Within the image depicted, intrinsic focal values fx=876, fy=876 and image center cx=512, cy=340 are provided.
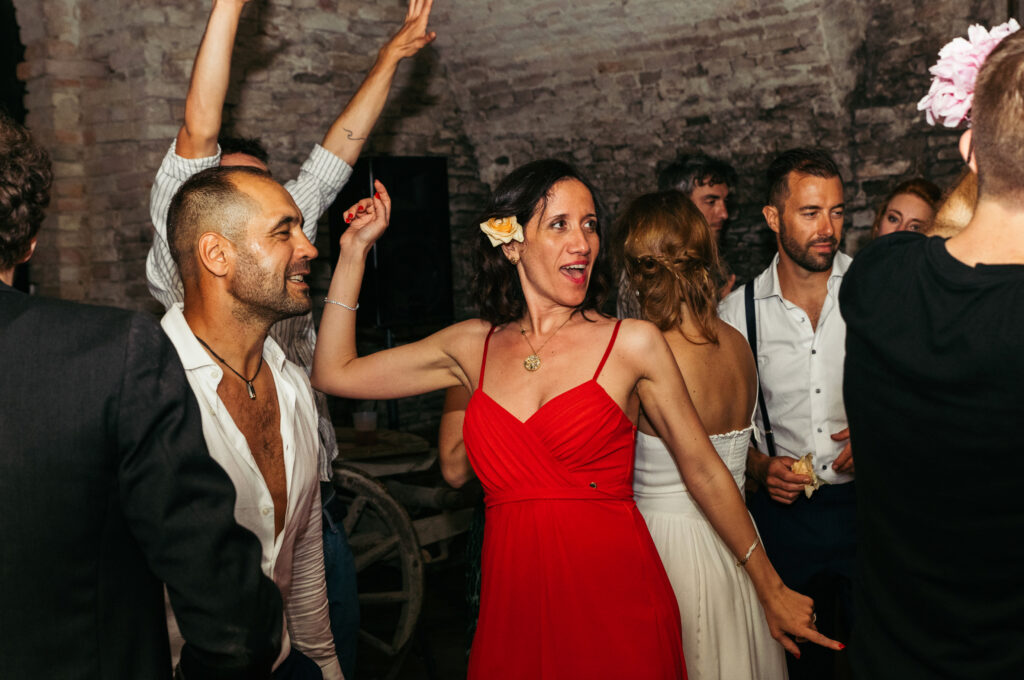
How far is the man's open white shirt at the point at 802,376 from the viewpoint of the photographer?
8.83 feet

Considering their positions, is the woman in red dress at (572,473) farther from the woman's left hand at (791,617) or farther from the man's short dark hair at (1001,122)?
the man's short dark hair at (1001,122)

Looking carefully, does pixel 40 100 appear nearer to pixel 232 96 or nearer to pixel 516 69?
pixel 232 96

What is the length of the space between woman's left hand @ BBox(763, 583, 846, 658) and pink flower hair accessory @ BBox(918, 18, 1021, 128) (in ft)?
3.16

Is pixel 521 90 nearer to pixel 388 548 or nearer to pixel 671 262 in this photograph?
pixel 388 548

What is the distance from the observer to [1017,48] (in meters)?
1.16

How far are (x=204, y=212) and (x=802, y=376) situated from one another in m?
1.84

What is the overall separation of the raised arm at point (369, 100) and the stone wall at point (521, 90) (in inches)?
106

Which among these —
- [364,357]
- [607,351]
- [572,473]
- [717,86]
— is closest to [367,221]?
[364,357]

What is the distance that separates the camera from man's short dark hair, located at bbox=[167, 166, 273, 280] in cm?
182

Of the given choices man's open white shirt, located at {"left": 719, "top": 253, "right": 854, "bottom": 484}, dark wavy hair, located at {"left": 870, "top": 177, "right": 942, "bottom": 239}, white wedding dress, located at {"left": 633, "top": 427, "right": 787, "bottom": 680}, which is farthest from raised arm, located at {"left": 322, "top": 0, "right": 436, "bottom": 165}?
dark wavy hair, located at {"left": 870, "top": 177, "right": 942, "bottom": 239}

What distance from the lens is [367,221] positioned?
7.42 ft

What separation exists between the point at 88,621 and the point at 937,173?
4.89 meters

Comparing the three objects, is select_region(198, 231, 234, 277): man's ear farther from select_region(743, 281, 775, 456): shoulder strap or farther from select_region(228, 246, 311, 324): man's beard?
select_region(743, 281, 775, 456): shoulder strap

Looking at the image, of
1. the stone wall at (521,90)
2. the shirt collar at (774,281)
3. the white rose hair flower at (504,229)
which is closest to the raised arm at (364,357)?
the white rose hair flower at (504,229)
